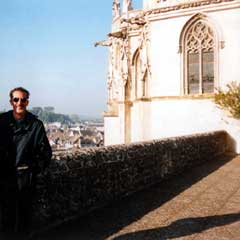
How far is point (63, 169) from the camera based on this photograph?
6.79m

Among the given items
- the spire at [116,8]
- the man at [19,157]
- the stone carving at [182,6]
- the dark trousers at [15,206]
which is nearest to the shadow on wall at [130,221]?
the dark trousers at [15,206]

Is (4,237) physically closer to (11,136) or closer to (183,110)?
(11,136)

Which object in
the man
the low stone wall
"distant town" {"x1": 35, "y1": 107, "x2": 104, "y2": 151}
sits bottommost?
"distant town" {"x1": 35, "y1": 107, "x2": 104, "y2": 151}

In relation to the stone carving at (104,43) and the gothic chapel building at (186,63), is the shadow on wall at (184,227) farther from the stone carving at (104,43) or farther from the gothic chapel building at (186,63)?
the stone carving at (104,43)

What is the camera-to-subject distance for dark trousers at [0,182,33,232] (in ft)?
15.1

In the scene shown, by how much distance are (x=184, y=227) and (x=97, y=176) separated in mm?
1884

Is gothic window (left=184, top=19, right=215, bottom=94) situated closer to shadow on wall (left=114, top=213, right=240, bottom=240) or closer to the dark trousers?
shadow on wall (left=114, top=213, right=240, bottom=240)

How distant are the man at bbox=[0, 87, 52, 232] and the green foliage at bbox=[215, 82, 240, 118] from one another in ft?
53.5

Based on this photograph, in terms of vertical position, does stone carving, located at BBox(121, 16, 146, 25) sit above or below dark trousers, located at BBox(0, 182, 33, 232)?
above

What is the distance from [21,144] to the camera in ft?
15.1

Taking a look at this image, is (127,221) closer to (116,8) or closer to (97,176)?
(97,176)

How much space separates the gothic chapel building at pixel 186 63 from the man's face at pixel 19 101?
668 inches

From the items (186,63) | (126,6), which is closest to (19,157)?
(186,63)

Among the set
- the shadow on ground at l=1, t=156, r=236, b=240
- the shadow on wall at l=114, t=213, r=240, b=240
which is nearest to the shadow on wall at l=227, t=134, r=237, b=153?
the shadow on ground at l=1, t=156, r=236, b=240
